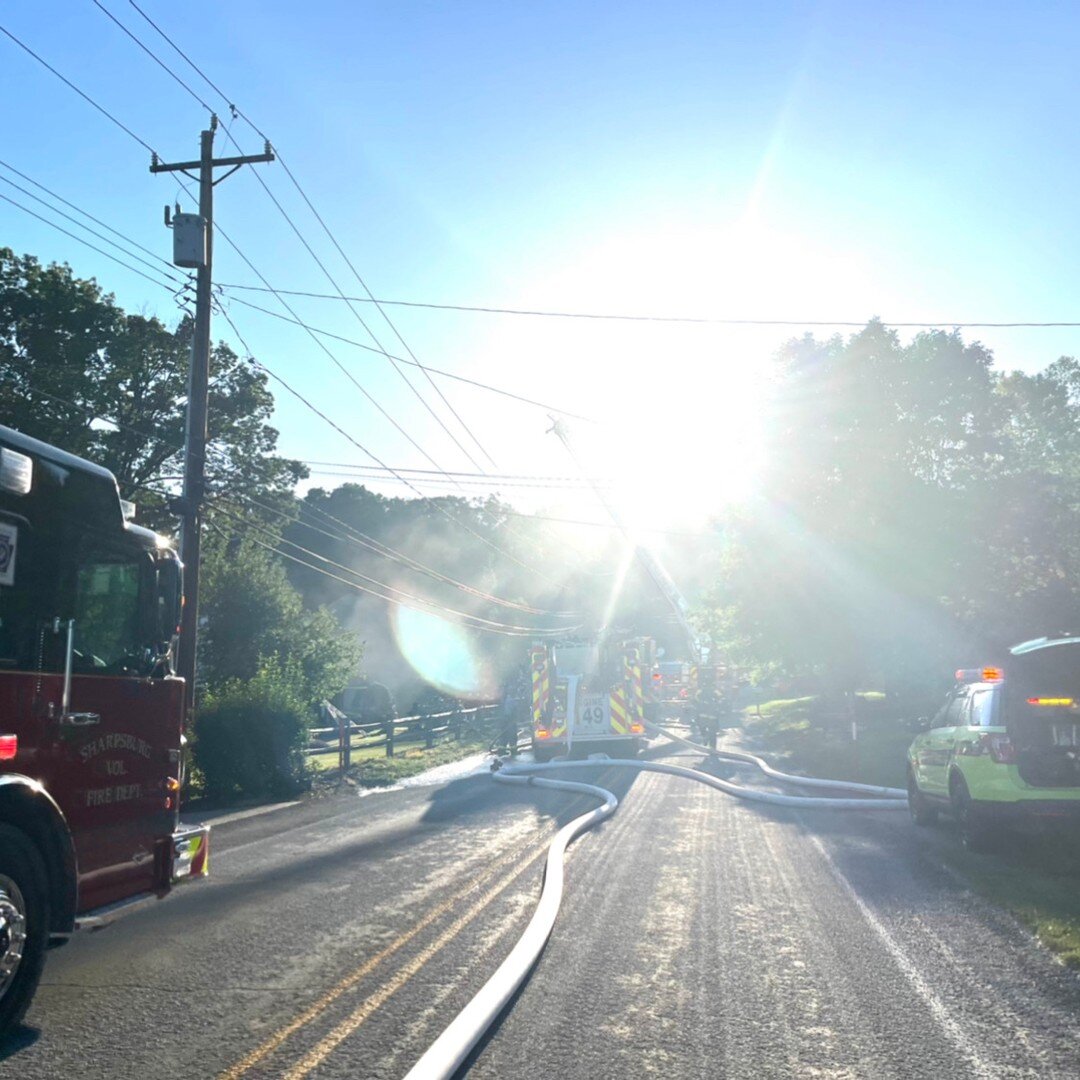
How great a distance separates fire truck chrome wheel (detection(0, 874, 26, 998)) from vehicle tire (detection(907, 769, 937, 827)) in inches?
423

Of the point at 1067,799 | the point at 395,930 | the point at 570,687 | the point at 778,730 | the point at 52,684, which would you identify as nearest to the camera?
the point at 52,684

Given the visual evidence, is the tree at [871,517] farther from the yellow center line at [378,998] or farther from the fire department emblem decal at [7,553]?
the fire department emblem decal at [7,553]

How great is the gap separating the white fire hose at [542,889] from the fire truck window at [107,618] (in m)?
2.96

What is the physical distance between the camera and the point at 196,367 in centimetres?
1953

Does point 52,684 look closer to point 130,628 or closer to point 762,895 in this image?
point 130,628

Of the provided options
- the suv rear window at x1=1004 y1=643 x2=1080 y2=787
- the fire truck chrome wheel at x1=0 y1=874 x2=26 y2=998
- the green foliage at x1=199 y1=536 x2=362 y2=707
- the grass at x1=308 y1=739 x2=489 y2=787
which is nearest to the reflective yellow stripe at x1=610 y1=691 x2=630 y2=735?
the grass at x1=308 y1=739 x2=489 y2=787

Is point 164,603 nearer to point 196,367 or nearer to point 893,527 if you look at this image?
point 196,367

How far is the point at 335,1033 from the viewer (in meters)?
5.55

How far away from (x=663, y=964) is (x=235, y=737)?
13261 millimetres

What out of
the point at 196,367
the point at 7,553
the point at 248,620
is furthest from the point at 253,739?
the point at 248,620

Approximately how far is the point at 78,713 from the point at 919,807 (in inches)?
423

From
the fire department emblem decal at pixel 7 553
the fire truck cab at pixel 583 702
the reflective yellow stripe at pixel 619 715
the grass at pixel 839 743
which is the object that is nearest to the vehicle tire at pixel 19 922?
the fire department emblem decal at pixel 7 553

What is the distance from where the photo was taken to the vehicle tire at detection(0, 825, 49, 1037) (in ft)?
17.9

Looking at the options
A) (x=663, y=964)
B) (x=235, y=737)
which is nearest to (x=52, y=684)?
(x=663, y=964)
